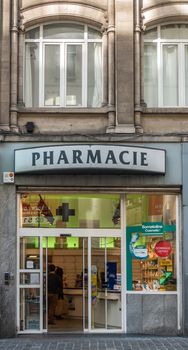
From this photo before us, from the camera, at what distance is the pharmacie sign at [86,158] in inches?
481

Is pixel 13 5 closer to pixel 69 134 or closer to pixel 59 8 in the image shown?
pixel 59 8

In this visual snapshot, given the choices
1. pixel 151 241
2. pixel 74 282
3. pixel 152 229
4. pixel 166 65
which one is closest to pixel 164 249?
pixel 151 241

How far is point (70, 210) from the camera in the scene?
43.0 feet

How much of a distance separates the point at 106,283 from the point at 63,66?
4.96m

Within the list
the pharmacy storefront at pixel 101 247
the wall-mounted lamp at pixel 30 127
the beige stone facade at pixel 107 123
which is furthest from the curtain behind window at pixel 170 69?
the wall-mounted lamp at pixel 30 127

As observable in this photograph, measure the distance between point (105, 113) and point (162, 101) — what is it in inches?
54.7

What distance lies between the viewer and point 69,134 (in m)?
12.8

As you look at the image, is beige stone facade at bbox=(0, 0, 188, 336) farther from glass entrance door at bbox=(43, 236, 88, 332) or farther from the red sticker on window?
glass entrance door at bbox=(43, 236, 88, 332)

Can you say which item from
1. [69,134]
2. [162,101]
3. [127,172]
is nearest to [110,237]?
[127,172]

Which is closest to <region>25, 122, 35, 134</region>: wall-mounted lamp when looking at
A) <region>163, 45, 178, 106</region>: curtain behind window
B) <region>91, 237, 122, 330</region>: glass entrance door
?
<region>91, 237, 122, 330</region>: glass entrance door

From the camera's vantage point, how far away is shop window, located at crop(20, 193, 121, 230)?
13.0 metres

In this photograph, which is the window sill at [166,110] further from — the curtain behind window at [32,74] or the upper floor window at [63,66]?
the curtain behind window at [32,74]

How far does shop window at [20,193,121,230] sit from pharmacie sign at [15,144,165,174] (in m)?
0.98

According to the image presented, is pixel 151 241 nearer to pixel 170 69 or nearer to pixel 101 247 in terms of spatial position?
pixel 101 247
